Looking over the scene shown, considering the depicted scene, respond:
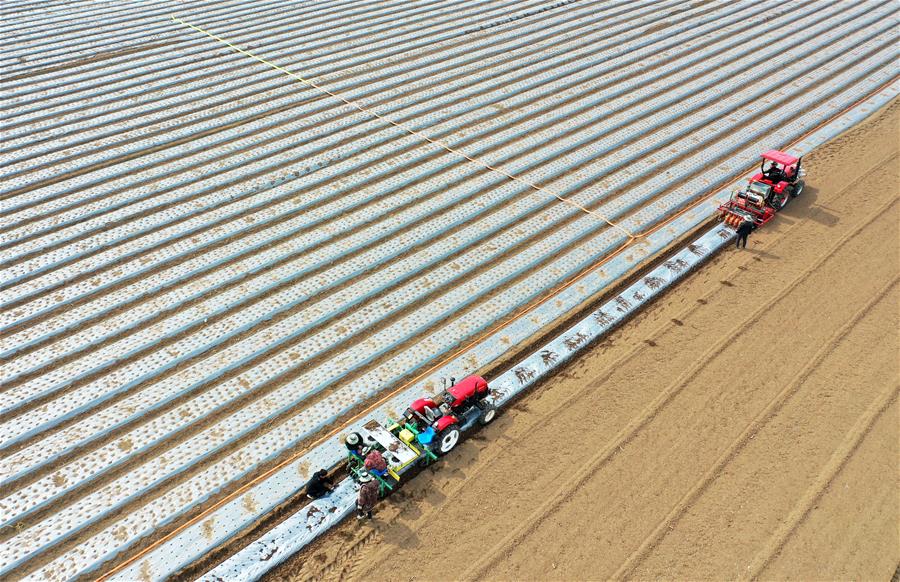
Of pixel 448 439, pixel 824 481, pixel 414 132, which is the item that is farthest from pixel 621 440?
pixel 414 132

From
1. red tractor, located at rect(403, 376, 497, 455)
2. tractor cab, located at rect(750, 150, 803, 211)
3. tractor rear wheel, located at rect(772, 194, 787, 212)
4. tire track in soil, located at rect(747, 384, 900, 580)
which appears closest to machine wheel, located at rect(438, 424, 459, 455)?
red tractor, located at rect(403, 376, 497, 455)

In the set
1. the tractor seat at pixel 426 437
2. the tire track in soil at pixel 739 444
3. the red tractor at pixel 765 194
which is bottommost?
the tire track in soil at pixel 739 444

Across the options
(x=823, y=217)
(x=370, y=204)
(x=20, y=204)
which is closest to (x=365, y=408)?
(x=370, y=204)

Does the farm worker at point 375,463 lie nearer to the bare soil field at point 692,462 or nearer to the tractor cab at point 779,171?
the bare soil field at point 692,462

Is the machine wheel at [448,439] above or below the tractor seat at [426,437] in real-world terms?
below

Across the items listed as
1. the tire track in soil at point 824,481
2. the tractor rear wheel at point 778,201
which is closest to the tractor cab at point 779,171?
the tractor rear wheel at point 778,201

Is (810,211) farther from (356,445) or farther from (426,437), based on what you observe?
(356,445)
